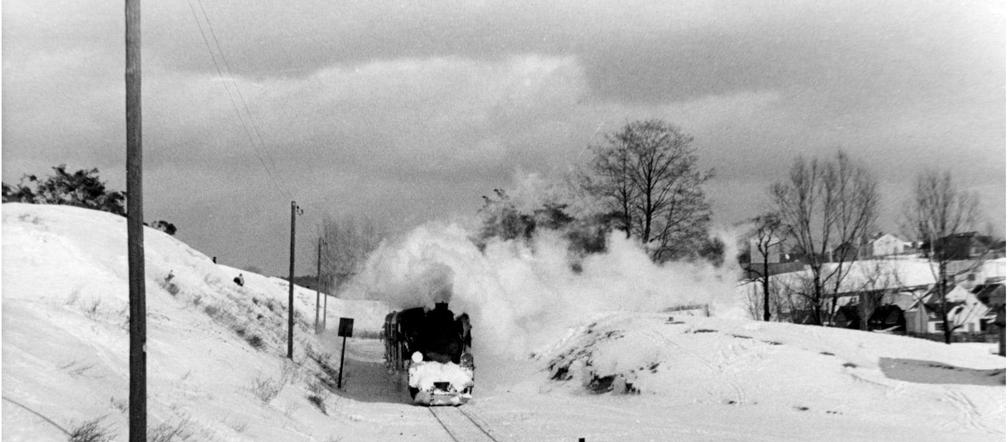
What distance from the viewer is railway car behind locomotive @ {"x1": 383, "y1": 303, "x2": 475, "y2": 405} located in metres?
26.9

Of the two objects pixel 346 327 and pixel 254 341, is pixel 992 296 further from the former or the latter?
pixel 254 341

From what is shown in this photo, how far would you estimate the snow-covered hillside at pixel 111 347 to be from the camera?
13836 millimetres

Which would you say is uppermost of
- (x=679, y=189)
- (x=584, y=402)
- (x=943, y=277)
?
(x=679, y=189)

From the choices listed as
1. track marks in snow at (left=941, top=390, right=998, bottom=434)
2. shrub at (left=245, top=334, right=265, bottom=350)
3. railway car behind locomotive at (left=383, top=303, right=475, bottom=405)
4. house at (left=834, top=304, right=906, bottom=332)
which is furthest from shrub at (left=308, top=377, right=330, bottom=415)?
Answer: house at (left=834, top=304, right=906, bottom=332)

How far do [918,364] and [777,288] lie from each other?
4537 centimetres

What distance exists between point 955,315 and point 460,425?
54797mm

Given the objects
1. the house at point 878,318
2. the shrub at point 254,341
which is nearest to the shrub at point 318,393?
the shrub at point 254,341

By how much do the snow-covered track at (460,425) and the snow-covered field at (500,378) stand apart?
449 millimetres

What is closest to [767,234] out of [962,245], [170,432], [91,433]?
[962,245]

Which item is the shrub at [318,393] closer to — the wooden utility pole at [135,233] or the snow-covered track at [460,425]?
the snow-covered track at [460,425]

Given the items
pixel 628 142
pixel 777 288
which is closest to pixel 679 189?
pixel 628 142

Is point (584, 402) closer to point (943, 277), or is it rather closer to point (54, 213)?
point (943, 277)

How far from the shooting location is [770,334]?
33.1 meters

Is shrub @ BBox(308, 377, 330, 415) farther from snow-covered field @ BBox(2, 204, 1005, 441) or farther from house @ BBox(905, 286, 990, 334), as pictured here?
house @ BBox(905, 286, 990, 334)
